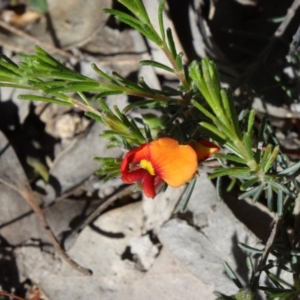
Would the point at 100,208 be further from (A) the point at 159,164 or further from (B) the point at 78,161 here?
(A) the point at 159,164

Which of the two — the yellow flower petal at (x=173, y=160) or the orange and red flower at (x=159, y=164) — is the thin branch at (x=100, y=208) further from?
the yellow flower petal at (x=173, y=160)

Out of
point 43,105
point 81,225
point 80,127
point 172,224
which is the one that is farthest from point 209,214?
point 43,105

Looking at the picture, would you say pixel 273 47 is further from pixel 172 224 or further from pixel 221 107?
pixel 221 107

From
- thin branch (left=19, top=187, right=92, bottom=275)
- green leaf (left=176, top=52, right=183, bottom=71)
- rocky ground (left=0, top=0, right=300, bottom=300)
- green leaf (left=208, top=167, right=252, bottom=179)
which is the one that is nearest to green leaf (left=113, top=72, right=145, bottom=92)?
green leaf (left=176, top=52, right=183, bottom=71)

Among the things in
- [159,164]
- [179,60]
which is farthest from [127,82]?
[159,164]

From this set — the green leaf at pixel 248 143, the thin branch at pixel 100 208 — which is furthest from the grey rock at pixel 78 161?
the green leaf at pixel 248 143

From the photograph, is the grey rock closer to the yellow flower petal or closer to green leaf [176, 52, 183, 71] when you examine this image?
green leaf [176, 52, 183, 71]

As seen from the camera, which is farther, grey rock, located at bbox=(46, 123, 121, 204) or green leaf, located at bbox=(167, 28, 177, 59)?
grey rock, located at bbox=(46, 123, 121, 204)

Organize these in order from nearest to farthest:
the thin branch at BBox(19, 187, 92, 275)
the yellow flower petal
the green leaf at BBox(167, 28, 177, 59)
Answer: the yellow flower petal
the green leaf at BBox(167, 28, 177, 59)
the thin branch at BBox(19, 187, 92, 275)
